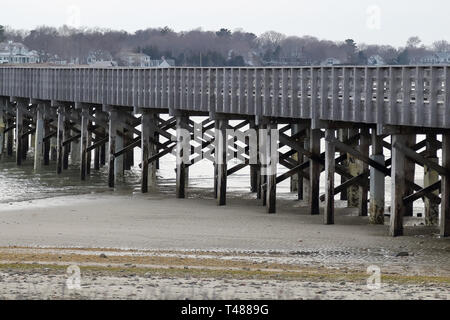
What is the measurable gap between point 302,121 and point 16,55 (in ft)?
504

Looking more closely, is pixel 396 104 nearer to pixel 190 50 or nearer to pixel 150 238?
pixel 150 238

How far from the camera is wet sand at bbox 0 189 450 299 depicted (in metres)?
18.8

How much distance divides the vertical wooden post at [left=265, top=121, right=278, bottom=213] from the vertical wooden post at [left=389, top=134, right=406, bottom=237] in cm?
581

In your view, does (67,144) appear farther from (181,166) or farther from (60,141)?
(181,166)

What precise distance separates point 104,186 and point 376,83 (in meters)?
17.3

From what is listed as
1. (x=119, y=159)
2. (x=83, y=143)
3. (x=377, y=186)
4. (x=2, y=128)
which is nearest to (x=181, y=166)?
(x=119, y=159)

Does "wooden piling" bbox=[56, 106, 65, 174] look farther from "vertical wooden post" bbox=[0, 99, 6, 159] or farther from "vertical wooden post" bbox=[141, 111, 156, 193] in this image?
"vertical wooden post" bbox=[0, 99, 6, 159]

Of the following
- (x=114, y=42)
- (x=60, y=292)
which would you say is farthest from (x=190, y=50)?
(x=60, y=292)

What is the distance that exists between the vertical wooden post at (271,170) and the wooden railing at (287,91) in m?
0.79

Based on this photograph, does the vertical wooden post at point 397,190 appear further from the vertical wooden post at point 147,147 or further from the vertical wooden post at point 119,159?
the vertical wooden post at point 119,159

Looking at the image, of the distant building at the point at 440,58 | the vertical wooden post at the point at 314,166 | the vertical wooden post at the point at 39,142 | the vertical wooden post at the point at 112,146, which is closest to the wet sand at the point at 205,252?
the vertical wooden post at the point at 314,166

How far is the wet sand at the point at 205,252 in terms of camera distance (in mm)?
18781
